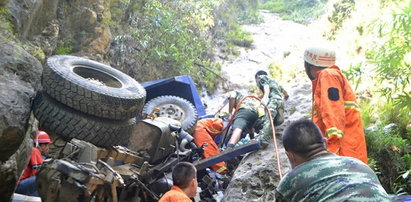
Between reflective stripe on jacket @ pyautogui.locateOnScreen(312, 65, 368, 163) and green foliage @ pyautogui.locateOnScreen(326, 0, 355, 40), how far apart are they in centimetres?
810

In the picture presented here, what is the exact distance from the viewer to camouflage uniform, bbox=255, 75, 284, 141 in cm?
580

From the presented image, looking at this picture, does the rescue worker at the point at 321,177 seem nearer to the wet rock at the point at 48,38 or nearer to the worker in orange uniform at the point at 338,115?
the worker in orange uniform at the point at 338,115

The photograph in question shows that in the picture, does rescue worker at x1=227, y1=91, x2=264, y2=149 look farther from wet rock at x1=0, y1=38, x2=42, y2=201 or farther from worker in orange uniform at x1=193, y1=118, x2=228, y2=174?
wet rock at x1=0, y1=38, x2=42, y2=201

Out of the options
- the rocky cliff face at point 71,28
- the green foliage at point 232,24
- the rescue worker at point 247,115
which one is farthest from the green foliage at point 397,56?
the green foliage at point 232,24

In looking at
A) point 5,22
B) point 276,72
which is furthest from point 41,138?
point 276,72

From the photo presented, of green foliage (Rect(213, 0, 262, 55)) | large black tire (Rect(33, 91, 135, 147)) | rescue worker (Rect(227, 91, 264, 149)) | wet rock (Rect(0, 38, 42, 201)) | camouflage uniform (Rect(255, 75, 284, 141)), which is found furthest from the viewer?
green foliage (Rect(213, 0, 262, 55))

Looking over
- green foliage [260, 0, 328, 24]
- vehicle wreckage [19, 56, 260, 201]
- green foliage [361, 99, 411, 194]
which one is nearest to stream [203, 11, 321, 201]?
vehicle wreckage [19, 56, 260, 201]

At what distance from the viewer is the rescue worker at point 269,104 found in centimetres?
580

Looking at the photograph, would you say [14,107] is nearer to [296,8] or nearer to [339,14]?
[339,14]

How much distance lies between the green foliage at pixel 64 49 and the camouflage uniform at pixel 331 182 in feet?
24.7

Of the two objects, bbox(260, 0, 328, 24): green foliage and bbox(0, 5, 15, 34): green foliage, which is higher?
bbox(0, 5, 15, 34): green foliage

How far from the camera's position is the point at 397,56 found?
207 inches

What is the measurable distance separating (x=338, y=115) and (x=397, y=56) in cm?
221

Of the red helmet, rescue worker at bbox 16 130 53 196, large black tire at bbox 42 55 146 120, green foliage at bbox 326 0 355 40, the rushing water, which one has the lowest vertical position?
the rushing water
